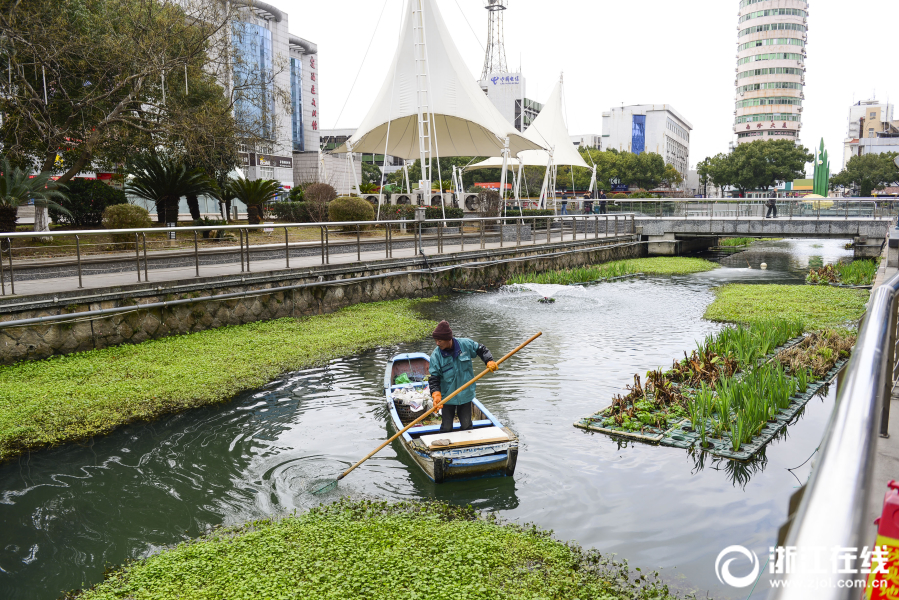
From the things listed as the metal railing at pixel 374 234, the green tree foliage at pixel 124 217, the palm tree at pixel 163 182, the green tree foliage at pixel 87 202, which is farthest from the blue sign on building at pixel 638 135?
the green tree foliage at pixel 124 217

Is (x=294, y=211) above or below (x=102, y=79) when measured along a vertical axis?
below

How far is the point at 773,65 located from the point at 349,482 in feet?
405

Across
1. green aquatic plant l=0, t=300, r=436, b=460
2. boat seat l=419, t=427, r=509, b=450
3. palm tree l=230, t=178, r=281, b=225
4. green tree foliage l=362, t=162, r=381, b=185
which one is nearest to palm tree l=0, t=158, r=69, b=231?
green aquatic plant l=0, t=300, r=436, b=460

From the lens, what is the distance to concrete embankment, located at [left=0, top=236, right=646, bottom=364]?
1047 centimetres

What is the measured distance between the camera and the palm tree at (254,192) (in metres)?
23.1

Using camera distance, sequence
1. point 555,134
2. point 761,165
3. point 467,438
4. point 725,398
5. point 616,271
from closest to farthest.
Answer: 1. point 467,438
2. point 725,398
3. point 616,271
4. point 555,134
5. point 761,165

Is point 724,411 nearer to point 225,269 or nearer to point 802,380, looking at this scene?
point 802,380

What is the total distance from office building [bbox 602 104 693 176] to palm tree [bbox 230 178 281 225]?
107m

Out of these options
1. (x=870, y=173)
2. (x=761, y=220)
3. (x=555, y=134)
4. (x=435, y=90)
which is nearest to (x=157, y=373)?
(x=435, y=90)

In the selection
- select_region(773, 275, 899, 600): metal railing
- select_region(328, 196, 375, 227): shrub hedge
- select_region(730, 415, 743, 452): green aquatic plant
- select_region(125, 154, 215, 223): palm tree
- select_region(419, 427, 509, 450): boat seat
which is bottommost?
select_region(730, 415, 743, 452): green aquatic plant

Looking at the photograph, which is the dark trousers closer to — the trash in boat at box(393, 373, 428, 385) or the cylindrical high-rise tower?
the trash in boat at box(393, 373, 428, 385)

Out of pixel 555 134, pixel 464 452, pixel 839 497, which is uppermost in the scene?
pixel 555 134

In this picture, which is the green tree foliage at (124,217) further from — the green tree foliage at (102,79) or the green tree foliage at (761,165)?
the green tree foliage at (761,165)

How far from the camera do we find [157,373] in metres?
10.0
